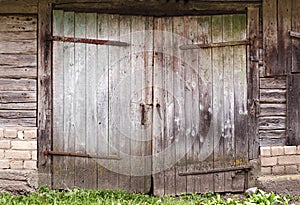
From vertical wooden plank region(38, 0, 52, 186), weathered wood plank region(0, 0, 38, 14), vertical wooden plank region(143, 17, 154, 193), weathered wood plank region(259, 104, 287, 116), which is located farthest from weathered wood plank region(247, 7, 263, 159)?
weathered wood plank region(0, 0, 38, 14)

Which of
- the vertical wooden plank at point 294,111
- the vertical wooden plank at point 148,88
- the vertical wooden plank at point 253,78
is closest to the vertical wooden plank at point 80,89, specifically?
the vertical wooden plank at point 148,88

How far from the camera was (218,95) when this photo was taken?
6.07m

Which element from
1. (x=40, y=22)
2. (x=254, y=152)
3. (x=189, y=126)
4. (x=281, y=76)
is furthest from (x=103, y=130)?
(x=281, y=76)

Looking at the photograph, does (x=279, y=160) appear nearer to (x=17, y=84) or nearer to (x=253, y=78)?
(x=253, y=78)

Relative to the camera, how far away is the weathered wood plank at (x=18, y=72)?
595 centimetres

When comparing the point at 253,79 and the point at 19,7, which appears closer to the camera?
the point at 19,7

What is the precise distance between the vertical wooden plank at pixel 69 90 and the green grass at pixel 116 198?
0.30 metres

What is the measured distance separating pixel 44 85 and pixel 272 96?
2930mm

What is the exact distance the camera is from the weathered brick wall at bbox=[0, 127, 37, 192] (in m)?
5.89

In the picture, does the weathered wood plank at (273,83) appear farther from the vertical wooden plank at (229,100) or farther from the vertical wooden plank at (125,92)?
the vertical wooden plank at (125,92)

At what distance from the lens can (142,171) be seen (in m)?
6.07

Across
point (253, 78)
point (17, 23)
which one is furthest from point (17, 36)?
point (253, 78)

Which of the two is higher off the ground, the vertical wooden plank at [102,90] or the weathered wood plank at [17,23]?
the weathered wood plank at [17,23]

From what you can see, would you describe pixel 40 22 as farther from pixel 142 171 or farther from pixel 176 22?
pixel 142 171
